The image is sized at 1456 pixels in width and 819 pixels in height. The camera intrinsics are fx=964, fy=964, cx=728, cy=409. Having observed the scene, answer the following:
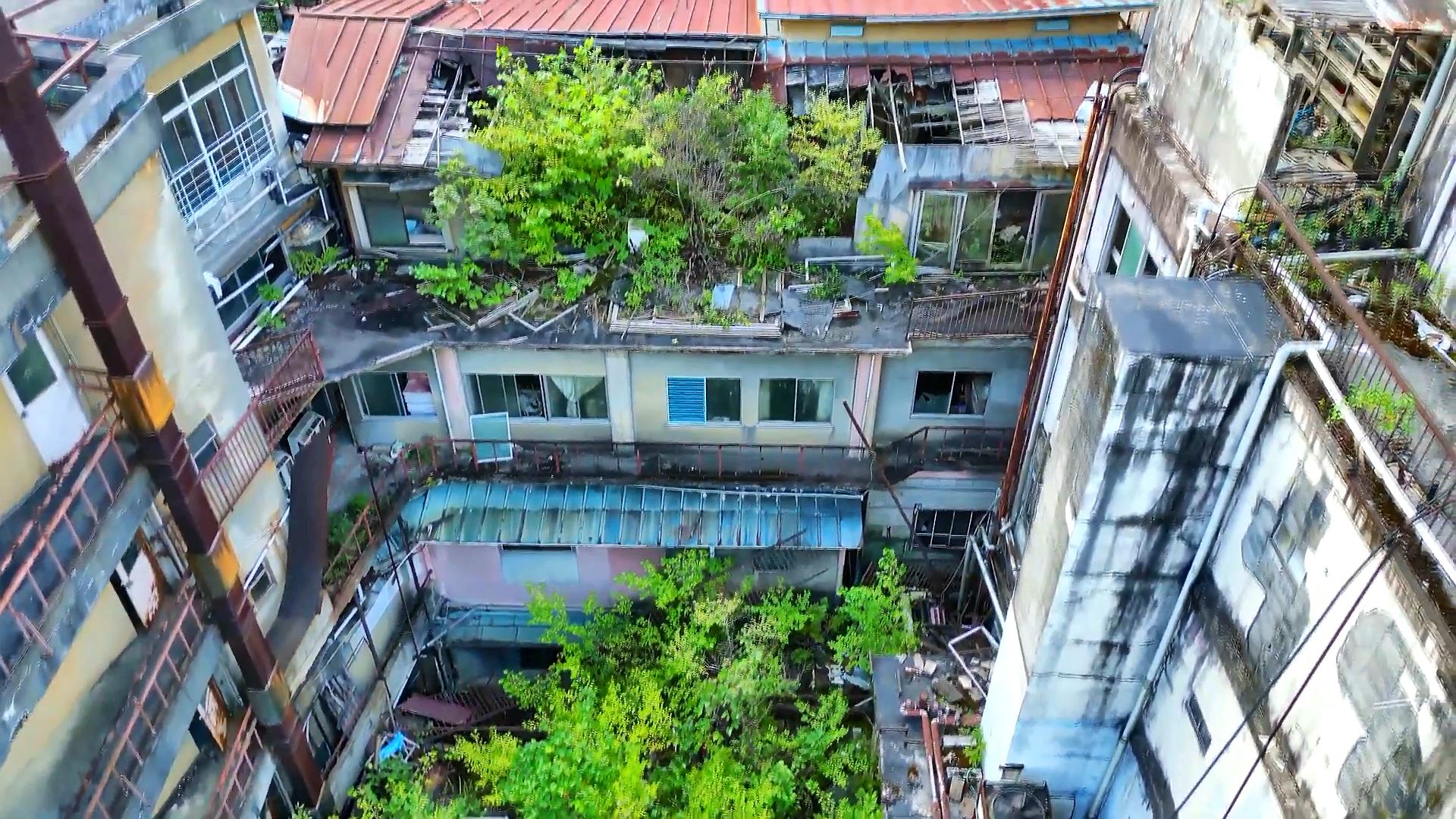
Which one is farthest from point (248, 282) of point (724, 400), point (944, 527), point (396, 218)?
point (944, 527)

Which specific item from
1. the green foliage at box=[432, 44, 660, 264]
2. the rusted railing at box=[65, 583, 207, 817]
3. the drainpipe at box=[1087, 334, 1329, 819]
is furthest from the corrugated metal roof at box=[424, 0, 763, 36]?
the drainpipe at box=[1087, 334, 1329, 819]

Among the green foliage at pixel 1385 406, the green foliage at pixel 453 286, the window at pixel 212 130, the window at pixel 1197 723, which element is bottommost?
the window at pixel 1197 723

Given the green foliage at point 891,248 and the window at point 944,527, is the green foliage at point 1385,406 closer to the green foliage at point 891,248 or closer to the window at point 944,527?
the green foliage at point 891,248

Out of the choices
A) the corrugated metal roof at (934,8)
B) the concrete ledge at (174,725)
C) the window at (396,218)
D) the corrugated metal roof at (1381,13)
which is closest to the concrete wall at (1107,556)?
the corrugated metal roof at (1381,13)

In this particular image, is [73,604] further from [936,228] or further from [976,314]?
[936,228]

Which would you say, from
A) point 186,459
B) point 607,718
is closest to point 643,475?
point 607,718

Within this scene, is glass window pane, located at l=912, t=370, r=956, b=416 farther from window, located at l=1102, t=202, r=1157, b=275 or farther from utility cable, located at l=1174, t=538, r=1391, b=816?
utility cable, located at l=1174, t=538, r=1391, b=816

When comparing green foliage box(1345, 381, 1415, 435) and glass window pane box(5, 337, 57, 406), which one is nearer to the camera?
green foliage box(1345, 381, 1415, 435)
